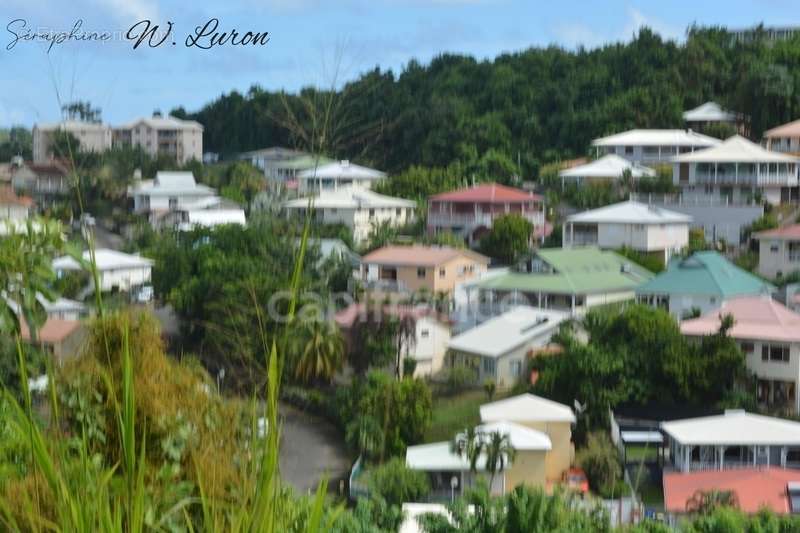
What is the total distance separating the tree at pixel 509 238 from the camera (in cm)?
1716

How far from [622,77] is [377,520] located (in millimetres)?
22384

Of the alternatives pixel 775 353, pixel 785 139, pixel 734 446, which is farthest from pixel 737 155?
pixel 734 446

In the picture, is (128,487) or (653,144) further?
(653,144)

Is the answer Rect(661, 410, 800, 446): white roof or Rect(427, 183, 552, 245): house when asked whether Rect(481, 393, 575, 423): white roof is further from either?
Rect(427, 183, 552, 245): house

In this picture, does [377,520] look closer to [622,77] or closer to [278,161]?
[622,77]

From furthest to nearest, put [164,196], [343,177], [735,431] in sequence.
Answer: [164,196] → [343,177] → [735,431]

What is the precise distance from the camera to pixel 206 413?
143 cm

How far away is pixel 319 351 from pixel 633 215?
5.80m

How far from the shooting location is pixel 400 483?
898 centimetres

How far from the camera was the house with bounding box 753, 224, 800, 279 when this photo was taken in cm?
1473

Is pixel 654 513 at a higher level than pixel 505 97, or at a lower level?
lower

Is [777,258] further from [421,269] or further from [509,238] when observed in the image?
[421,269]

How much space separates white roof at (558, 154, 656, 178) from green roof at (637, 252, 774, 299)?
495cm

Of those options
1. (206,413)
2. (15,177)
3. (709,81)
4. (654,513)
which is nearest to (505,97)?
(709,81)
